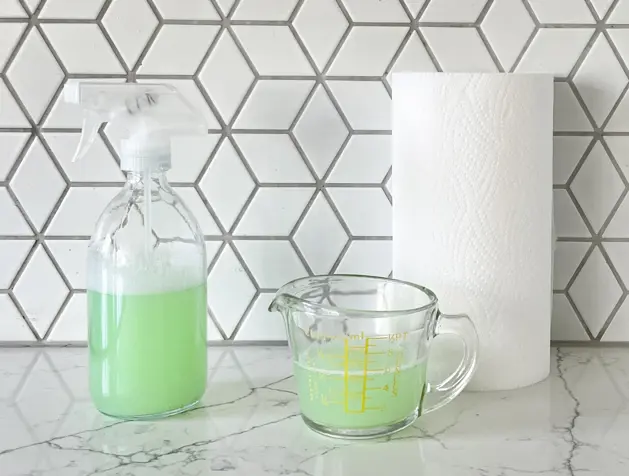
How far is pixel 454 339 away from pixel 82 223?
42cm

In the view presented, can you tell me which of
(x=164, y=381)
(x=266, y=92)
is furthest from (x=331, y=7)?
(x=164, y=381)

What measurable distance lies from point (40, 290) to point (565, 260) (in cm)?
59

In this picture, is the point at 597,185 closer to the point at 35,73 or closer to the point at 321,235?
the point at 321,235

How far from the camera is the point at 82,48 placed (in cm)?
77

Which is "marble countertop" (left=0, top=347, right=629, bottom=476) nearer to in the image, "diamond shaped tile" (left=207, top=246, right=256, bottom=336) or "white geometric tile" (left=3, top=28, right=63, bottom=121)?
"diamond shaped tile" (left=207, top=246, right=256, bottom=336)

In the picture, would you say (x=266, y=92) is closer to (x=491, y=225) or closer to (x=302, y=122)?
(x=302, y=122)

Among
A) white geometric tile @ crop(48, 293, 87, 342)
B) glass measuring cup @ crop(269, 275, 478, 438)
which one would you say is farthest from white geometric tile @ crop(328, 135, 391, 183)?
white geometric tile @ crop(48, 293, 87, 342)

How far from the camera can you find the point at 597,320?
80 centimetres

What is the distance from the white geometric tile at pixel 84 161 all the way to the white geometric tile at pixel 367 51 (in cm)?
26

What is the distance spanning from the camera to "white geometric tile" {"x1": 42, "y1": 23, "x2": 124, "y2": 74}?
0.77 metres

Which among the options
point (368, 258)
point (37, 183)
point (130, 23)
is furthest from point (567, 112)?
point (37, 183)

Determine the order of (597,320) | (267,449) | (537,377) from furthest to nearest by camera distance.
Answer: (597,320) < (537,377) < (267,449)

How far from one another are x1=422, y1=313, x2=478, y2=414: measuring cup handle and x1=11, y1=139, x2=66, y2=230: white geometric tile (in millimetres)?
443

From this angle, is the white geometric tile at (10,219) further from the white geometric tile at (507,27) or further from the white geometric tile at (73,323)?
the white geometric tile at (507,27)
